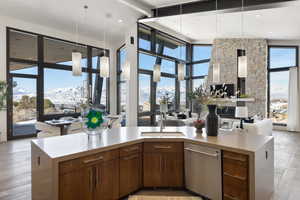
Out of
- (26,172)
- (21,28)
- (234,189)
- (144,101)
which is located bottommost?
(26,172)

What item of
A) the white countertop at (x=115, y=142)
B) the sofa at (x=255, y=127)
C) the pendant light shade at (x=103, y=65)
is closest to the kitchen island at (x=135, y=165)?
the white countertop at (x=115, y=142)

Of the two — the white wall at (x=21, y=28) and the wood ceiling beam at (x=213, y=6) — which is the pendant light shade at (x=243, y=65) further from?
the white wall at (x=21, y=28)

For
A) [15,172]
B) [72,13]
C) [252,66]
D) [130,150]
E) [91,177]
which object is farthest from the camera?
[252,66]

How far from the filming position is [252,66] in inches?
335

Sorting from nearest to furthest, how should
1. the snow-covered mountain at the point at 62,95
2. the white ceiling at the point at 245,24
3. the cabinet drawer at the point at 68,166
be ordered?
1. the cabinet drawer at the point at 68,166
2. the white ceiling at the point at 245,24
3. the snow-covered mountain at the point at 62,95

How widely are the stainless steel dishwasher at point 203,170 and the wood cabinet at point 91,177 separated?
0.97 meters

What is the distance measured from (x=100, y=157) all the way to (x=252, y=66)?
8453mm

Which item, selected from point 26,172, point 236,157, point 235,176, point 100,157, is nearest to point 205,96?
point 236,157

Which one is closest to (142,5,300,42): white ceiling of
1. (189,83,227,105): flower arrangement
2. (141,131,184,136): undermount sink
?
(189,83,227,105): flower arrangement

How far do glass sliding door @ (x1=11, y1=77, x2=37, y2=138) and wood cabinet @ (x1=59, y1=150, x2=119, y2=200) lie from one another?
5.54m

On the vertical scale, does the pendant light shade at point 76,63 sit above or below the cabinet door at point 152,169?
above

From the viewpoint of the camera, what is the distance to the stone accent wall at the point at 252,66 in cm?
829

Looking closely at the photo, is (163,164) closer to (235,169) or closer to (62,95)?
(235,169)

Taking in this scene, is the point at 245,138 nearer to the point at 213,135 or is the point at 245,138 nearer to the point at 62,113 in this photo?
the point at 213,135
